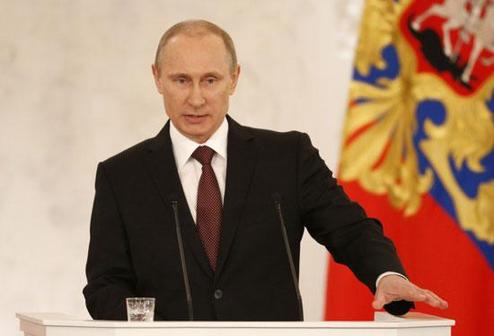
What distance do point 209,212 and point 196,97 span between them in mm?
338

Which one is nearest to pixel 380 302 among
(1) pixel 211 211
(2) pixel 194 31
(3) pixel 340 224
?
(3) pixel 340 224

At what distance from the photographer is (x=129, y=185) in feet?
9.96

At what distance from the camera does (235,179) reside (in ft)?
9.81

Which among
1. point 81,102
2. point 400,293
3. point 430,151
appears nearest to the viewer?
point 400,293

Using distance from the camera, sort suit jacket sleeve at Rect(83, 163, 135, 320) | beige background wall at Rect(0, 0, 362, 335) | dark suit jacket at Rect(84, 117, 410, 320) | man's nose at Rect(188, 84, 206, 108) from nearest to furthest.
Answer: suit jacket sleeve at Rect(83, 163, 135, 320), dark suit jacket at Rect(84, 117, 410, 320), man's nose at Rect(188, 84, 206, 108), beige background wall at Rect(0, 0, 362, 335)

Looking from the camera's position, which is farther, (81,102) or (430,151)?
(81,102)


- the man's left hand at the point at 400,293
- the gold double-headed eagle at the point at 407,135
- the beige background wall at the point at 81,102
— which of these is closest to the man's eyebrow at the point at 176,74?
the man's left hand at the point at 400,293

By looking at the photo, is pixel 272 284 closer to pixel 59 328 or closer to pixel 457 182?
pixel 59 328

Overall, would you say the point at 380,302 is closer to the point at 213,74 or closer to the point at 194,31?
the point at 213,74

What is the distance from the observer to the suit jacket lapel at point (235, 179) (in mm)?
2887

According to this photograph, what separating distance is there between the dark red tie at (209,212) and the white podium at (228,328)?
683mm

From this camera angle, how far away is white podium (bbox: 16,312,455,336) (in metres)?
2.16

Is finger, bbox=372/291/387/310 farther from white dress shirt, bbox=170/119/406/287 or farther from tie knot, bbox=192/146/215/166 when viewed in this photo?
tie knot, bbox=192/146/215/166

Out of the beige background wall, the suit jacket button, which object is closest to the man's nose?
the suit jacket button
